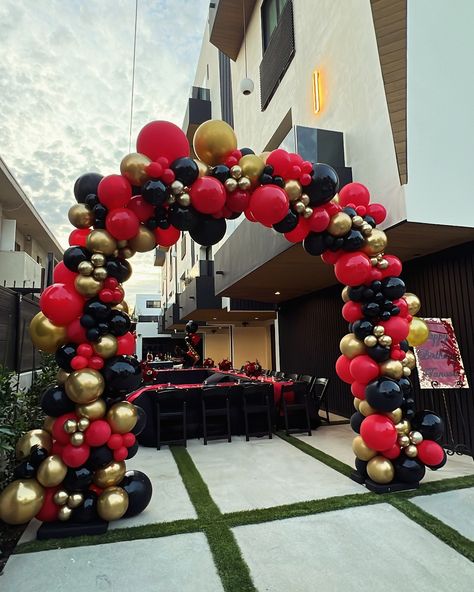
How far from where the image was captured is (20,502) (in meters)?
2.89

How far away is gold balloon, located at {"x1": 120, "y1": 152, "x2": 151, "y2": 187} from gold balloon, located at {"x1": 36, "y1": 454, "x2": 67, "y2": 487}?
2380 millimetres

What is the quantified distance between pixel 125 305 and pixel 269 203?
1.68 meters

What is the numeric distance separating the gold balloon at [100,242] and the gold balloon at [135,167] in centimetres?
52

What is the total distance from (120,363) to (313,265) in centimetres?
473

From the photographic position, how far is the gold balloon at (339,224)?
3.81 m

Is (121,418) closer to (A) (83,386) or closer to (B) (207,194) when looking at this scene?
(A) (83,386)

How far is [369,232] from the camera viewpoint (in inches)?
155

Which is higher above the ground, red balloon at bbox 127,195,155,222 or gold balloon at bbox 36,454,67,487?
red balloon at bbox 127,195,155,222

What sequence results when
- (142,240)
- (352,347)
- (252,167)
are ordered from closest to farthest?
1. (142,240)
2. (252,167)
3. (352,347)

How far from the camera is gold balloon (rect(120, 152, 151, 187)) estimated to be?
10.4 feet

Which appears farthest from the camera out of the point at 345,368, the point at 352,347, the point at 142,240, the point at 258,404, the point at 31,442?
the point at 258,404

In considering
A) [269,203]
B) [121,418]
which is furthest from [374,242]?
[121,418]

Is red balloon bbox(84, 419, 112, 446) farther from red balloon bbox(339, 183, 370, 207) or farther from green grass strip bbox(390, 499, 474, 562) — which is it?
red balloon bbox(339, 183, 370, 207)

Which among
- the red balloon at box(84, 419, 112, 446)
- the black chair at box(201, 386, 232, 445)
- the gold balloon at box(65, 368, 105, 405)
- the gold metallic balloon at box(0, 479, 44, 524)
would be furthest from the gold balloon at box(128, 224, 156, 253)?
the black chair at box(201, 386, 232, 445)
